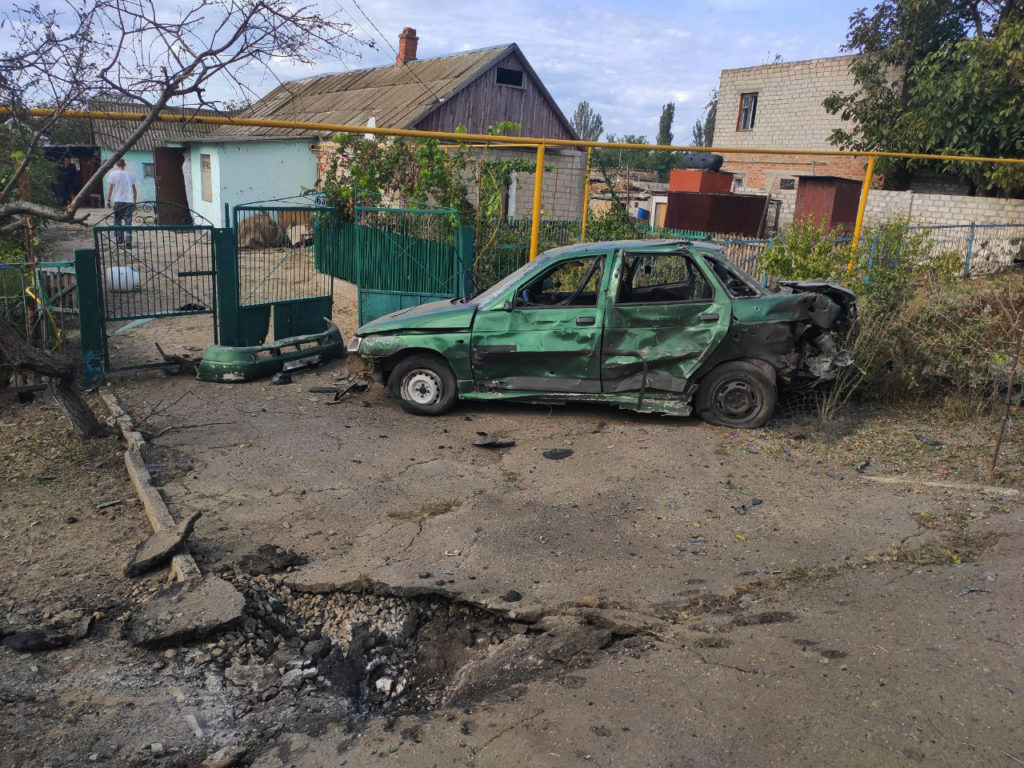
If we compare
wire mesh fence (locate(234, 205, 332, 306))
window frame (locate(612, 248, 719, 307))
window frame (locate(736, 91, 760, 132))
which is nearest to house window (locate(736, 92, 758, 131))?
window frame (locate(736, 91, 760, 132))

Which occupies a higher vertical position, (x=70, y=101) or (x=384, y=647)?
(x=70, y=101)

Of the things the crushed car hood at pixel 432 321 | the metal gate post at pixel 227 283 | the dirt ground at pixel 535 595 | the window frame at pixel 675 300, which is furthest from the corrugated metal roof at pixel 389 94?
the dirt ground at pixel 535 595

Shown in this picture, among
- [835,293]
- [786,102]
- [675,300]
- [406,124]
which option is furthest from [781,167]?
[675,300]

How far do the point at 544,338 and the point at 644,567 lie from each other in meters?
3.09

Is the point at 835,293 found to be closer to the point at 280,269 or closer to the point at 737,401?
the point at 737,401

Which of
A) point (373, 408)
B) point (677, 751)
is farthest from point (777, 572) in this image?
point (373, 408)

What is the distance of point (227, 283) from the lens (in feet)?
31.4

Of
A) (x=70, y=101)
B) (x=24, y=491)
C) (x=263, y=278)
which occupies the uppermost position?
(x=70, y=101)

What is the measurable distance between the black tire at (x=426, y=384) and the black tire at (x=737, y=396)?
2.43 m

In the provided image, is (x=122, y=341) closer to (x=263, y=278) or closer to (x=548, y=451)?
(x=263, y=278)

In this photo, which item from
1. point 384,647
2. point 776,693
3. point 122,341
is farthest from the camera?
point 122,341

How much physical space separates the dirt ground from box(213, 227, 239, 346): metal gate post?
232 cm

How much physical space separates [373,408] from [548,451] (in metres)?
2.19

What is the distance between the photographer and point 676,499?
19.6ft
